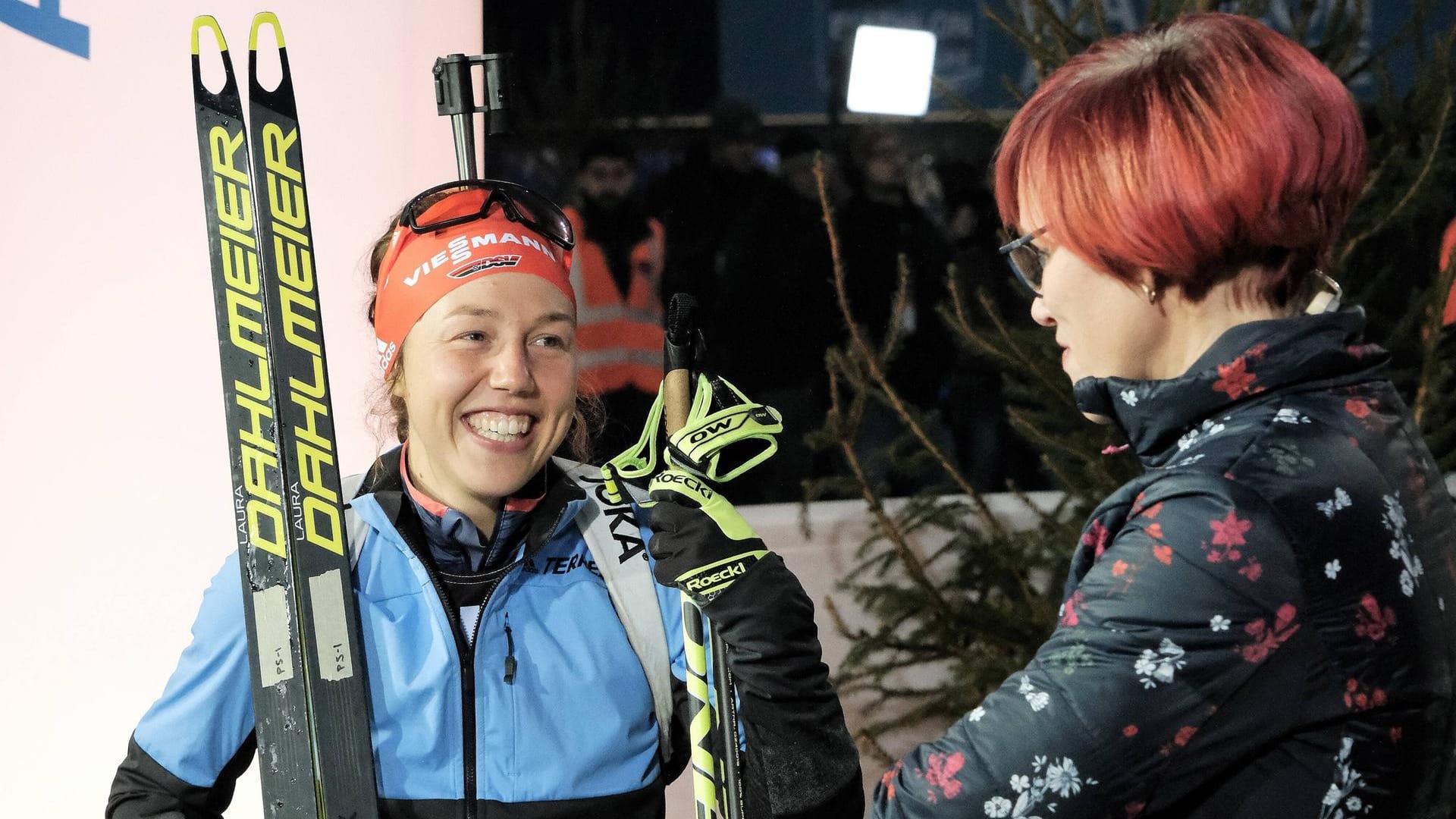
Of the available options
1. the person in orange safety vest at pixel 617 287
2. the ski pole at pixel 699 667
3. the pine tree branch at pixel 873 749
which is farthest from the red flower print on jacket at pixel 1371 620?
the person in orange safety vest at pixel 617 287

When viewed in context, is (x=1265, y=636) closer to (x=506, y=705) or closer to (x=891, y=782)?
A: (x=891, y=782)

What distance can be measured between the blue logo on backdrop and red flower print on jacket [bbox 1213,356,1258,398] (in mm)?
2347

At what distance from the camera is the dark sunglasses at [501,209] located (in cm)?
184

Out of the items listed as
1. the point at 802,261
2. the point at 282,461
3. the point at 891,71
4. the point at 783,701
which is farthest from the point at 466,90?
the point at 891,71

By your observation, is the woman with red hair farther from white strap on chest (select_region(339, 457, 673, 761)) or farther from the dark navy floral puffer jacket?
white strap on chest (select_region(339, 457, 673, 761))

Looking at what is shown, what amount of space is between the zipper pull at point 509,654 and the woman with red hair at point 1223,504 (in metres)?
0.73

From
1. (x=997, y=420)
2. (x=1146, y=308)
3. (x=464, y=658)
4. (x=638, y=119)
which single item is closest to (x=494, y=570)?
(x=464, y=658)

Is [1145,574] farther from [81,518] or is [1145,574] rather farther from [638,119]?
[638,119]

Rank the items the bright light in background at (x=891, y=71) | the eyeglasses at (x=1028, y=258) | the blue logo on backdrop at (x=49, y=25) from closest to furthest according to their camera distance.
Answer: the eyeglasses at (x=1028, y=258), the blue logo on backdrop at (x=49, y=25), the bright light in background at (x=891, y=71)

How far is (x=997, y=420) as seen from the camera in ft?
14.1

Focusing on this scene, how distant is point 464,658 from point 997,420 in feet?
9.58

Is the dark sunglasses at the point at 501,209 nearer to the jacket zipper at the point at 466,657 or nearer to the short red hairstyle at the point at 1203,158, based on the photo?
the jacket zipper at the point at 466,657

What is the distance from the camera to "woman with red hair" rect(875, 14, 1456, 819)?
94cm

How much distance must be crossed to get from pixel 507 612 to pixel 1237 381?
1.04 metres
